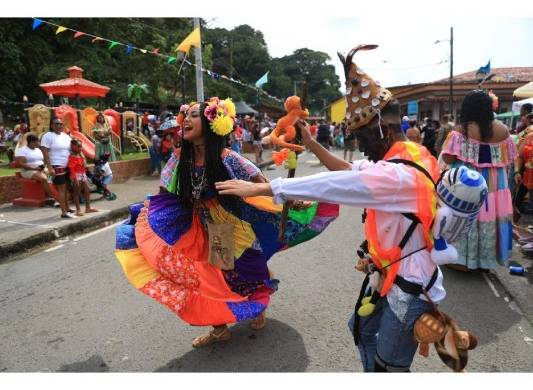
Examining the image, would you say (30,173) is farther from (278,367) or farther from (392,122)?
(392,122)

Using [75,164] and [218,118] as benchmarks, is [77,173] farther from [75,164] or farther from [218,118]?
[218,118]

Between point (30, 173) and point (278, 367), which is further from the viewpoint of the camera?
point (30, 173)

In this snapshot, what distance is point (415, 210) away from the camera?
5.94ft

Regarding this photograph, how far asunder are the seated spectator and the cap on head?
7.66 m

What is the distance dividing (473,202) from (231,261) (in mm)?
1949

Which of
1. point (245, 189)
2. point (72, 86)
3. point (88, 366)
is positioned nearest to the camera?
point (245, 189)

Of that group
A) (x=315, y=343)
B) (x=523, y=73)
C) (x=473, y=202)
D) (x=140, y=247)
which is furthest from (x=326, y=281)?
(x=523, y=73)

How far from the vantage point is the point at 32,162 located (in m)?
8.31

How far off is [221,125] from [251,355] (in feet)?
5.50

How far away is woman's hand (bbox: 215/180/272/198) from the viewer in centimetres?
187

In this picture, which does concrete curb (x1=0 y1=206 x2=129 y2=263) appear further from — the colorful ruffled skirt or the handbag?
the handbag

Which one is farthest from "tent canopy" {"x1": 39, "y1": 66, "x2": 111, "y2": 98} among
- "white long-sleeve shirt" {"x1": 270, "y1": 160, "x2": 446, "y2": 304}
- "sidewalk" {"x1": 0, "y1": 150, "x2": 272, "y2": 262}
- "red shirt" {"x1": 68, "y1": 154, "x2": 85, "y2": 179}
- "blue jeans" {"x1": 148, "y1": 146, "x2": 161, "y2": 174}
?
"white long-sleeve shirt" {"x1": 270, "y1": 160, "x2": 446, "y2": 304}

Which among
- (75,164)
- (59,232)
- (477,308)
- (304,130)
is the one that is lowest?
(477,308)

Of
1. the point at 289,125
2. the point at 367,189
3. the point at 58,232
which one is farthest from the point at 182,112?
the point at 58,232
